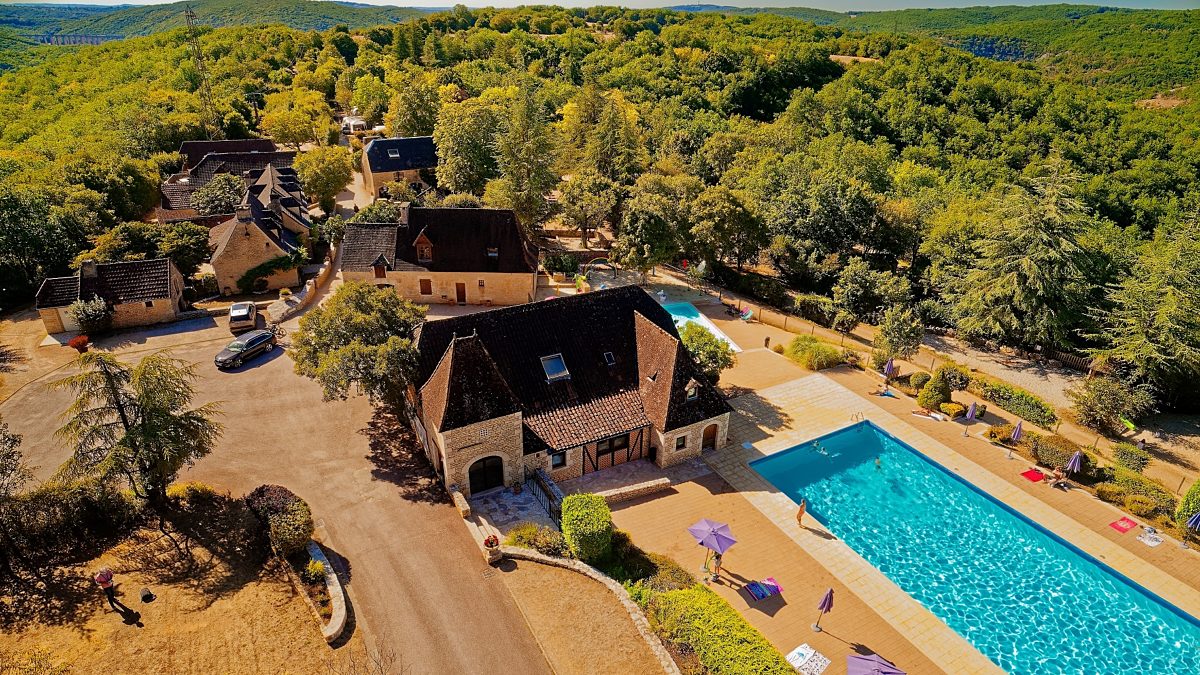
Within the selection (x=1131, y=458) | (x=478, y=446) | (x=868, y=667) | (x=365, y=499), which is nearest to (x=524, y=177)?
(x=478, y=446)

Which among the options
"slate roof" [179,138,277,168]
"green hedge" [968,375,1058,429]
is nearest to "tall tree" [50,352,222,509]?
"green hedge" [968,375,1058,429]

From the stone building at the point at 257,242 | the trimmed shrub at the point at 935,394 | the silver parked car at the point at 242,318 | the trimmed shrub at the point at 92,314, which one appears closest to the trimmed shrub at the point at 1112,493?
the trimmed shrub at the point at 935,394

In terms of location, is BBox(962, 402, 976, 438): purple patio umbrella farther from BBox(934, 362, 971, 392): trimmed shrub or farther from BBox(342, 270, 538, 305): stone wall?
BBox(342, 270, 538, 305): stone wall

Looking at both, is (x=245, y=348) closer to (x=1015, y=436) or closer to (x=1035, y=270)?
(x=1015, y=436)

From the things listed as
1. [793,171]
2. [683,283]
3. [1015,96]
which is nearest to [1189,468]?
[683,283]

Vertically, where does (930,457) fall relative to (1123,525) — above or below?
above

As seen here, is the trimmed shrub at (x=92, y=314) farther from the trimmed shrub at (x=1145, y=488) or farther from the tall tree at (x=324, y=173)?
the trimmed shrub at (x=1145, y=488)
